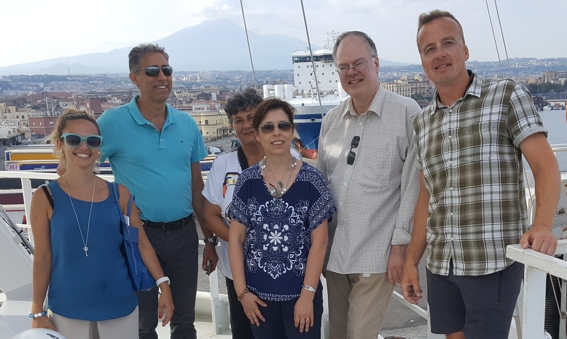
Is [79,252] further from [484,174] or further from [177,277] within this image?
[484,174]

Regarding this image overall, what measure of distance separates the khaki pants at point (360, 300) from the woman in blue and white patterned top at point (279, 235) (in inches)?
6.6

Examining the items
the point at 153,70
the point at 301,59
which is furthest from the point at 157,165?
the point at 301,59

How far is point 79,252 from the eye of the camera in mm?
1696

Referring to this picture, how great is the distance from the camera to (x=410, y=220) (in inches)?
72.9

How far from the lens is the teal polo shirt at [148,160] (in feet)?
7.30

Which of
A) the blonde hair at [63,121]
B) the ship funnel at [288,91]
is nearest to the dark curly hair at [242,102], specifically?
the blonde hair at [63,121]

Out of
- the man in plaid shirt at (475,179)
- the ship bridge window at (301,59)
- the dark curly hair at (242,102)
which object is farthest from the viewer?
the ship bridge window at (301,59)

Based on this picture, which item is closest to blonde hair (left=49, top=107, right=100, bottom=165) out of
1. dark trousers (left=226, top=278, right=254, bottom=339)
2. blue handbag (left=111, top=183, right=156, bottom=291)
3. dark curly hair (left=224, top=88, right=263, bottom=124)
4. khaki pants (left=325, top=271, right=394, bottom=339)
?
blue handbag (left=111, top=183, right=156, bottom=291)

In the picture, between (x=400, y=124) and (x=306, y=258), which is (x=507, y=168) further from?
(x=306, y=258)

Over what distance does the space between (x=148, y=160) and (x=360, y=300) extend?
1169mm

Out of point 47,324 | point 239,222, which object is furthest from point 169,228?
point 47,324

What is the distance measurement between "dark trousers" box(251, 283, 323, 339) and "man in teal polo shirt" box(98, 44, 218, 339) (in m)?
0.63

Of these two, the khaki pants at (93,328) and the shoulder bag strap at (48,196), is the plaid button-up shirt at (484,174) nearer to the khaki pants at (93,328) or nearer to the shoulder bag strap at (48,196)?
the khaki pants at (93,328)

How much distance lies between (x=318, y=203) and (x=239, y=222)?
0.33 meters
